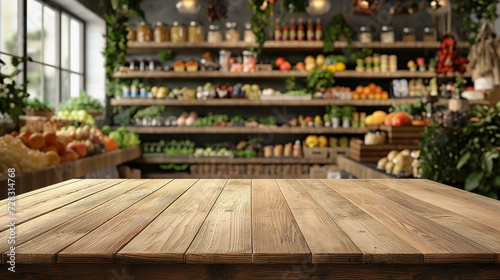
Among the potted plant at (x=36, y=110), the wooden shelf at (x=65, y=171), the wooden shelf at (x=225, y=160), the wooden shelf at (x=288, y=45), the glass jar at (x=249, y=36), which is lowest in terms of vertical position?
the wooden shelf at (x=225, y=160)

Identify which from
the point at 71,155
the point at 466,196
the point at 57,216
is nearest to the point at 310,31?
the point at 71,155

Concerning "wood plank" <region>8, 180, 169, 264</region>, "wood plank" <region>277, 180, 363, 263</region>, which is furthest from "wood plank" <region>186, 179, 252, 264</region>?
"wood plank" <region>8, 180, 169, 264</region>

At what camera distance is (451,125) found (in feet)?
9.20

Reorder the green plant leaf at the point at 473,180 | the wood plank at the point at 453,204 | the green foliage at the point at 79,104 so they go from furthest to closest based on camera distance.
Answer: the green foliage at the point at 79,104
the green plant leaf at the point at 473,180
the wood plank at the point at 453,204

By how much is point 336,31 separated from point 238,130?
1.79 metres

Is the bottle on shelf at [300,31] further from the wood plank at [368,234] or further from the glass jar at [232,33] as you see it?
the wood plank at [368,234]

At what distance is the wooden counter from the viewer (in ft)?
2.69

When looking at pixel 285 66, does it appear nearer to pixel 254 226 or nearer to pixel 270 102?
pixel 270 102

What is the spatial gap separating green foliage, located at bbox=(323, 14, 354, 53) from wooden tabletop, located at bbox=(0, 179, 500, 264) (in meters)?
4.22

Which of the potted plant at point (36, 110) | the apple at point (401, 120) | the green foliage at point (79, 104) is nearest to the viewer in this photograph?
the apple at point (401, 120)

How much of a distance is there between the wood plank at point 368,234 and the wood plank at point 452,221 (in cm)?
16

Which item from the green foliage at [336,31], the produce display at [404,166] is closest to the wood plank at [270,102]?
the green foliage at [336,31]

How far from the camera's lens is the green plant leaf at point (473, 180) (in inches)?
97.2

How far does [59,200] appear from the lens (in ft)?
4.45
